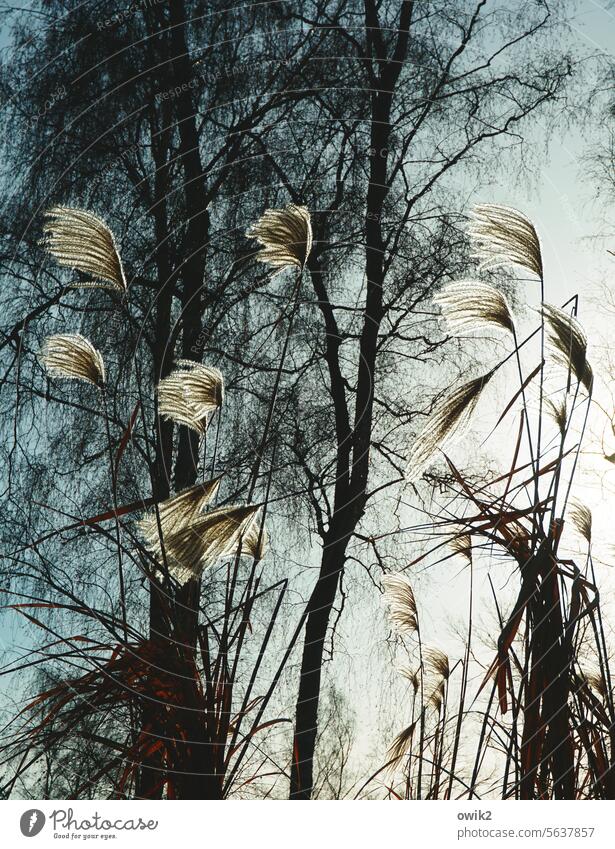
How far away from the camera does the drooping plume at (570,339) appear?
58.2 inches

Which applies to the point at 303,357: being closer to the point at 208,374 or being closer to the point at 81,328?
the point at 81,328

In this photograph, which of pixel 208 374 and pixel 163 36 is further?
pixel 163 36

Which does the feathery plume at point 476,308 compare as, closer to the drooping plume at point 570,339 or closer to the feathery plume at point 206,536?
the drooping plume at point 570,339

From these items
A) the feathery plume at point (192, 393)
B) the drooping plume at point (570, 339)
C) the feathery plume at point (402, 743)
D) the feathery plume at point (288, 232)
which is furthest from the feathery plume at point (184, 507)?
the feathery plume at point (402, 743)

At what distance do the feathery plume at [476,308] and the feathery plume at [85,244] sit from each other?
61cm

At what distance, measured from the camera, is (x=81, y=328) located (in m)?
3.08

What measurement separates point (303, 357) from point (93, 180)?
1.06m

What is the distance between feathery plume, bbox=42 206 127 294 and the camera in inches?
58.6

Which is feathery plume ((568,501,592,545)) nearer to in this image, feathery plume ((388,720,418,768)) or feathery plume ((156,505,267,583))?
feathery plume ((388,720,418,768))

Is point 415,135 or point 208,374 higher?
point 415,135
